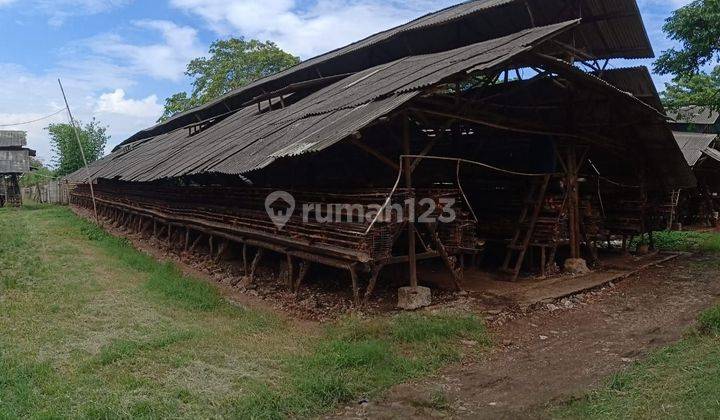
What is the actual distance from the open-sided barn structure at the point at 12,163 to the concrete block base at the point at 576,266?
32.9m

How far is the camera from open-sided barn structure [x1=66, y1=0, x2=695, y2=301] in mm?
7469

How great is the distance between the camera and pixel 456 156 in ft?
38.0

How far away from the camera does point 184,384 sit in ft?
16.1

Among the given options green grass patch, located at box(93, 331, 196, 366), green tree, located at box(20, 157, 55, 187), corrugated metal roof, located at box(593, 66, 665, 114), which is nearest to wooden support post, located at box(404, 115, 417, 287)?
green grass patch, located at box(93, 331, 196, 366)

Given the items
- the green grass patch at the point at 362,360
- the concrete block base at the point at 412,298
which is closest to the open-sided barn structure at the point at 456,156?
the concrete block base at the point at 412,298

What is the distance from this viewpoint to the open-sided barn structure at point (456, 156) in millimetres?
7469

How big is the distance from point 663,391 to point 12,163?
121ft

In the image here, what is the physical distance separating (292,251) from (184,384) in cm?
408

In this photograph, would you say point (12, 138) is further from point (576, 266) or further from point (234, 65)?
point (576, 266)

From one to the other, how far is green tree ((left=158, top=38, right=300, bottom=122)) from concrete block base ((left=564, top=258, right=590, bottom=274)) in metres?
23.9

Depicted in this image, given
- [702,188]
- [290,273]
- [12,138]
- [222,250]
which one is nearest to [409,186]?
[290,273]

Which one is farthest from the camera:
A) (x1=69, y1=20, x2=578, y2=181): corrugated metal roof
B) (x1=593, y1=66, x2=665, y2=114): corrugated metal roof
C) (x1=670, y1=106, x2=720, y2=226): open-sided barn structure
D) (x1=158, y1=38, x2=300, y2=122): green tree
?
(x1=158, y1=38, x2=300, y2=122): green tree

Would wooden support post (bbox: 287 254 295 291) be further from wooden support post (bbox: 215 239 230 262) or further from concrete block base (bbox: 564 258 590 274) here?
concrete block base (bbox: 564 258 590 274)

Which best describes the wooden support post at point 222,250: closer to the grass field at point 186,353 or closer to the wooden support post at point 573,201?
the grass field at point 186,353
